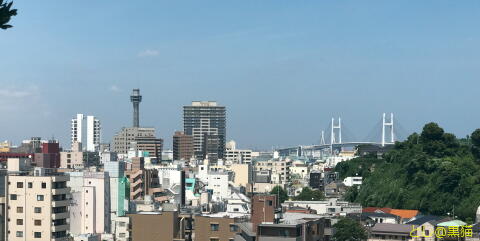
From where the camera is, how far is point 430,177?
163 feet

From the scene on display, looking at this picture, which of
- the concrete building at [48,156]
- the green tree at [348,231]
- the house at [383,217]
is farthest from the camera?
the concrete building at [48,156]

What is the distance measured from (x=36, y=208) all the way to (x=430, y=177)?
94.1 feet

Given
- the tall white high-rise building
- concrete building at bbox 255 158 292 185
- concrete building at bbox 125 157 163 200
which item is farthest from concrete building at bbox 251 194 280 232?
the tall white high-rise building

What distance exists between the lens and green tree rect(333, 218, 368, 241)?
3253cm

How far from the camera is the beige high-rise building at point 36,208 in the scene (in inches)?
995

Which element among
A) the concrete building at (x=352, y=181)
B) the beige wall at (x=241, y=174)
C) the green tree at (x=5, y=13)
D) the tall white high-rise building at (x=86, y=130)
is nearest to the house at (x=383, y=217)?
the concrete building at (x=352, y=181)

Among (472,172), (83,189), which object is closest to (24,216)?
(83,189)

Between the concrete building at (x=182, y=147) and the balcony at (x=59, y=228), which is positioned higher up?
the concrete building at (x=182, y=147)

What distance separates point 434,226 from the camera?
3472cm

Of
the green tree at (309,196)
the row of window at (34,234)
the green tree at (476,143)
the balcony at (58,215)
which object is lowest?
the green tree at (309,196)

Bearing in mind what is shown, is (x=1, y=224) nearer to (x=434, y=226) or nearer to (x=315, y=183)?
(x=434, y=226)

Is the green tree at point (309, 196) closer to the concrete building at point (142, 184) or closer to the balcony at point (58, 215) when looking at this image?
the concrete building at point (142, 184)

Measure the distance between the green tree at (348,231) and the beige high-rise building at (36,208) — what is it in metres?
10.5

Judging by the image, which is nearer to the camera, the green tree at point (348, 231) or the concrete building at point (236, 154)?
the green tree at point (348, 231)
